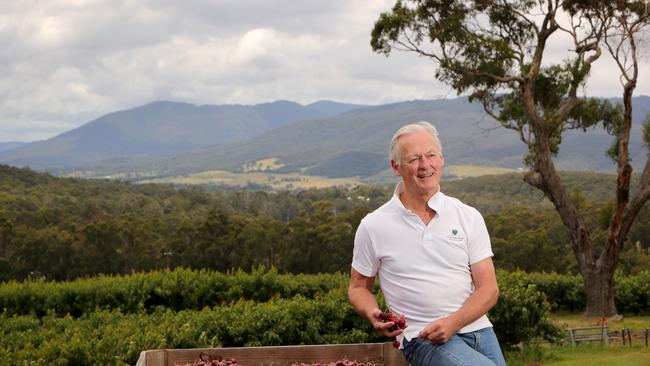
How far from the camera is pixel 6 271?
51719mm

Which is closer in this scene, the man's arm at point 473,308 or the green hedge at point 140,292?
the man's arm at point 473,308

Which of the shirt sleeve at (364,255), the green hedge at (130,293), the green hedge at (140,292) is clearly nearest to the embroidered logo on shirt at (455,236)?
the shirt sleeve at (364,255)

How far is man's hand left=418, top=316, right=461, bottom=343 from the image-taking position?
10.6 feet

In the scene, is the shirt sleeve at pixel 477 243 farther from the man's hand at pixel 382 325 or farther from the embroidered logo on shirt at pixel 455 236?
the man's hand at pixel 382 325

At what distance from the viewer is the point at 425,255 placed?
3383mm

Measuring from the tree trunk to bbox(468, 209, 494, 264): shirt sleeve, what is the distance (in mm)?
16913

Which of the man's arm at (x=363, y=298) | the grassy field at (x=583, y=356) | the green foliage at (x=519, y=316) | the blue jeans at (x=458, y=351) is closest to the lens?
the blue jeans at (x=458, y=351)

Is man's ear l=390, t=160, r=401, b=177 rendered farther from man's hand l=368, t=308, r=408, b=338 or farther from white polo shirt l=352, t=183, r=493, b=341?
man's hand l=368, t=308, r=408, b=338

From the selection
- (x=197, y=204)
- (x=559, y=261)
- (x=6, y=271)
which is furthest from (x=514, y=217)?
(x=197, y=204)

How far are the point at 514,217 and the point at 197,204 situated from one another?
4196 cm

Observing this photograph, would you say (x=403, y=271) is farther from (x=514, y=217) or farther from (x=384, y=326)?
(x=514, y=217)

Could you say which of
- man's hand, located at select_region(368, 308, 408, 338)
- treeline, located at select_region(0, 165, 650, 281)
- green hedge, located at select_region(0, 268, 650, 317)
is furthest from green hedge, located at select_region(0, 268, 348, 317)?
treeline, located at select_region(0, 165, 650, 281)

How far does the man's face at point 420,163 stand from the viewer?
350cm

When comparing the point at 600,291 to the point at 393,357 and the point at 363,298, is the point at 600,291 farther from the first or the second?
the point at 363,298
